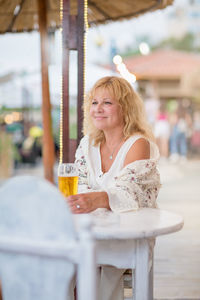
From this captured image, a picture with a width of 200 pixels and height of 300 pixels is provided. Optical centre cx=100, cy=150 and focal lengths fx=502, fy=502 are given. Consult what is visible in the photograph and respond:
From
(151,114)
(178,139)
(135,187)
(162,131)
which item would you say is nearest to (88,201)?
(135,187)

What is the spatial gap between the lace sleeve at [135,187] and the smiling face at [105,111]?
0.93 ft

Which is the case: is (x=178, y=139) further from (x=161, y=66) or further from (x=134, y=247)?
(x=134, y=247)

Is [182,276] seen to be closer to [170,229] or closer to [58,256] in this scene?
[170,229]

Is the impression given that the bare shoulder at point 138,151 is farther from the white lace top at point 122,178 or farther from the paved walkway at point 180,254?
the paved walkway at point 180,254

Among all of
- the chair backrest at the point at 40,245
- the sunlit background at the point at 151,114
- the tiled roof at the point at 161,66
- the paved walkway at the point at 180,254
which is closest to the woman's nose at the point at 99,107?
the sunlit background at the point at 151,114

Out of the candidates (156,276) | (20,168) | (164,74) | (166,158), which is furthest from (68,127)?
(164,74)

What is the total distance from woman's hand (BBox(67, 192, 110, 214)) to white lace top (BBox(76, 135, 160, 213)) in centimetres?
3

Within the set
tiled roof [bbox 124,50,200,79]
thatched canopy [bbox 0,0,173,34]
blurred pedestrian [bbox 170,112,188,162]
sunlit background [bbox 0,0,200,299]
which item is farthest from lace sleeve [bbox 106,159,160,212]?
tiled roof [bbox 124,50,200,79]

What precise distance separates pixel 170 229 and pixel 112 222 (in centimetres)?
20

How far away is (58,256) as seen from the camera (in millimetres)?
1245

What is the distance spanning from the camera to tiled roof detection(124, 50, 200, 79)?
55.3 ft

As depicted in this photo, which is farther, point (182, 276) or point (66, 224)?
point (182, 276)

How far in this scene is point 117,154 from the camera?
2301 mm

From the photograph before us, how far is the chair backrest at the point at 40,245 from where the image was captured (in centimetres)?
124
